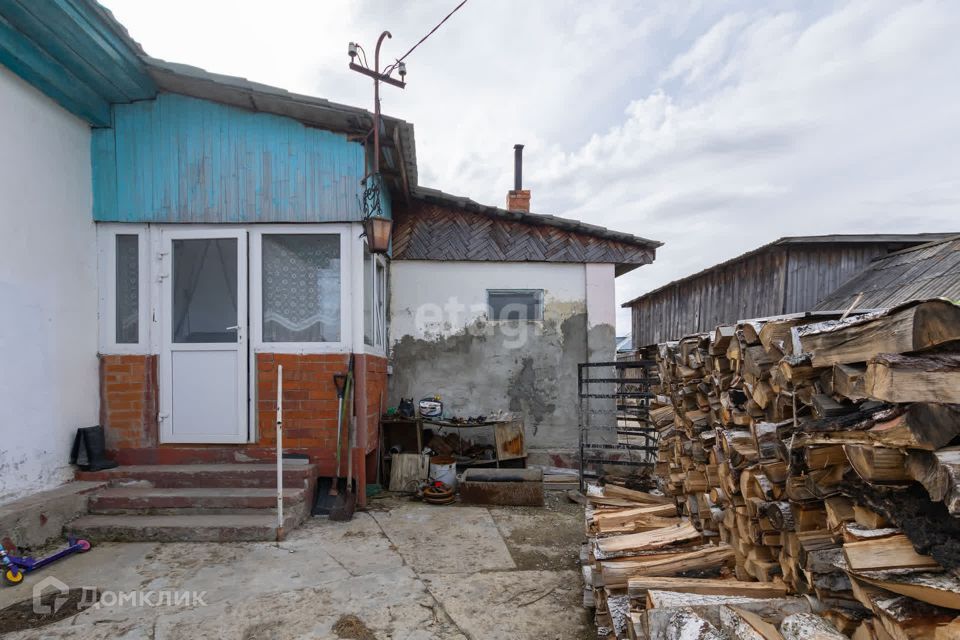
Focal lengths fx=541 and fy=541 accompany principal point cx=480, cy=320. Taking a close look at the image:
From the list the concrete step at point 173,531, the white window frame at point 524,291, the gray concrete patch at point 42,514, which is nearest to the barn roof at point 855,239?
the white window frame at point 524,291

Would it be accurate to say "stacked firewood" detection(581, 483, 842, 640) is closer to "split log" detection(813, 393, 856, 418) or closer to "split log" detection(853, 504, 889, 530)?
"split log" detection(853, 504, 889, 530)

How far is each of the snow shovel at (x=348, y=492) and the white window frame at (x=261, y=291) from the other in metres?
0.32

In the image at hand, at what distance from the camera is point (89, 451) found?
17.8 feet

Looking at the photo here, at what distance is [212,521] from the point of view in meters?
4.85

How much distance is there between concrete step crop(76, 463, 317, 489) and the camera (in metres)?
5.39

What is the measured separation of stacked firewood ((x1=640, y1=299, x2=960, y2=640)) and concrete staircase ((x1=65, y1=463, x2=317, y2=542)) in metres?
3.16

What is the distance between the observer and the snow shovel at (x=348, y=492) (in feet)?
17.9

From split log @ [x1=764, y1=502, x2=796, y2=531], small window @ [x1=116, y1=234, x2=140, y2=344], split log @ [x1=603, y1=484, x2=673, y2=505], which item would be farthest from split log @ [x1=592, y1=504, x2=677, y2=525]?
small window @ [x1=116, y1=234, x2=140, y2=344]

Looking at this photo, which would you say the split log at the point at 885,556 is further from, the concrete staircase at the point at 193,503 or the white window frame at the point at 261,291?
the white window frame at the point at 261,291

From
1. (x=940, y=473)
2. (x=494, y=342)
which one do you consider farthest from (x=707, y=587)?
(x=494, y=342)

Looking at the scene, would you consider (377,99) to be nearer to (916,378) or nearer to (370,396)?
(370,396)

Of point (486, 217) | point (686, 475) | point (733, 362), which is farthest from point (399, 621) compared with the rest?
point (486, 217)

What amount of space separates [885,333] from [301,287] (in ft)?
17.9

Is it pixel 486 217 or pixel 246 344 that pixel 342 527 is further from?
pixel 486 217
